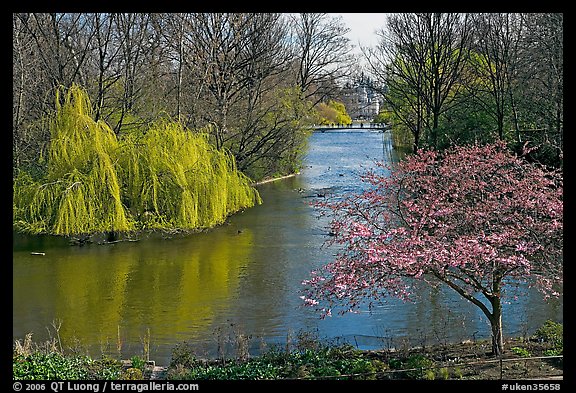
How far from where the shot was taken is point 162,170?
14453mm

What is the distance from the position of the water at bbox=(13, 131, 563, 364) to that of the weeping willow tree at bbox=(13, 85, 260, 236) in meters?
0.50

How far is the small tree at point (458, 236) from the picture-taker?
5957 mm

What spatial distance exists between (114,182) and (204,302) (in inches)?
207

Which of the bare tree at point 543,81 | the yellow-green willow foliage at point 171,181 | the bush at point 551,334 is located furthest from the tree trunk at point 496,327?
the yellow-green willow foliage at point 171,181

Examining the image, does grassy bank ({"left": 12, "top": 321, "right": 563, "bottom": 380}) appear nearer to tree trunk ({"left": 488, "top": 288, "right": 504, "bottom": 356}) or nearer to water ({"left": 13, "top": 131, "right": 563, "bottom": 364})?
tree trunk ({"left": 488, "top": 288, "right": 504, "bottom": 356})

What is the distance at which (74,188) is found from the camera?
13.3 metres

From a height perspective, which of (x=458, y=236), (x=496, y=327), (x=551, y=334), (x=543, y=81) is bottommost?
(x=551, y=334)

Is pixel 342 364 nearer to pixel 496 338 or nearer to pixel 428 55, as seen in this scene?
pixel 496 338

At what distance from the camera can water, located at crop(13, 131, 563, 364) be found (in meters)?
7.82

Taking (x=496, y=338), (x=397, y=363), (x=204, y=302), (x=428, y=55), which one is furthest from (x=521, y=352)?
(x=428, y=55)

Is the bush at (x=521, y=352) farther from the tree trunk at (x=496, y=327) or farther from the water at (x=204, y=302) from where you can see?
the water at (x=204, y=302)

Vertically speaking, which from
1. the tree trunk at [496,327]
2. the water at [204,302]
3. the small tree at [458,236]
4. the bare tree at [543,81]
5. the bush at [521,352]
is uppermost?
the bare tree at [543,81]

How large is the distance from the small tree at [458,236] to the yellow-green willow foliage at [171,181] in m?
7.96
